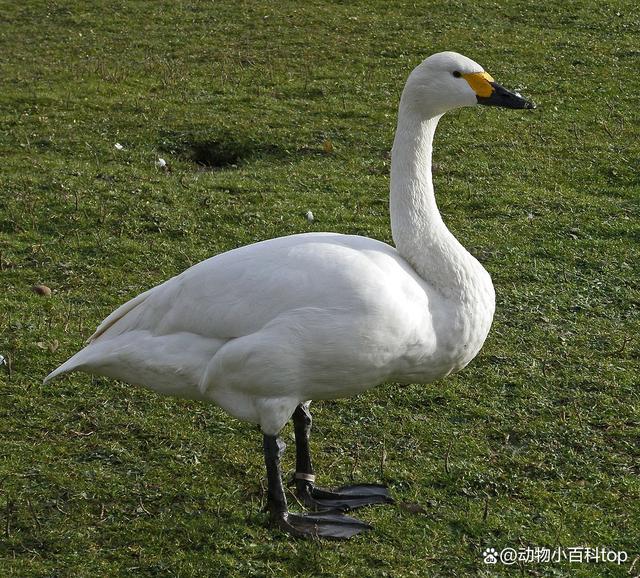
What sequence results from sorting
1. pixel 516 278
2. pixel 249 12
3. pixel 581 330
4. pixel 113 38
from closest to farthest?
1. pixel 581 330
2. pixel 516 278
3. pixel 113 38
4. pixel 249 12

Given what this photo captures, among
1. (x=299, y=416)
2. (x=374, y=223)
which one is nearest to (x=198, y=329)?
(x=299, y=416)

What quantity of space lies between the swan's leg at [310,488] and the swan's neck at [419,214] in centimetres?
93

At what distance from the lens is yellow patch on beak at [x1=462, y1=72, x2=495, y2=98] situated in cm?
497

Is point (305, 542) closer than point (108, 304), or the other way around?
point (305, 542)

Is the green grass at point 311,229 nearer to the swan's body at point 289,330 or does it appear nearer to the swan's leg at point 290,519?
the swan's leg at point 290,519

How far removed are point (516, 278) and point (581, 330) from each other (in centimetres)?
83

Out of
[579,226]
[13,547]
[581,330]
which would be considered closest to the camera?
[13,547]

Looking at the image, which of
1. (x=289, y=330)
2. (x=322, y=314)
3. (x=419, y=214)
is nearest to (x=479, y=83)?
(x=419, y=214)

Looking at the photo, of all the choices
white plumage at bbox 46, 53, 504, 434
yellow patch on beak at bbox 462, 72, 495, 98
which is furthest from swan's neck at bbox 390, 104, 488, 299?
yellow patch on beak at bbox 462, 72, 495, 98

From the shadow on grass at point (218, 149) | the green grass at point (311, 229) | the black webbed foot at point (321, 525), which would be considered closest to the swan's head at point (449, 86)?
the green grass at point (311, 229)

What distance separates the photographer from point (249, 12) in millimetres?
14117

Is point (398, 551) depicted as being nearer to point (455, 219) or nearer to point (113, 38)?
point (455, 219)

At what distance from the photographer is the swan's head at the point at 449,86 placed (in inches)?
195

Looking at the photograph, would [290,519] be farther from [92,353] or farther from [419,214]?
[419,214]
